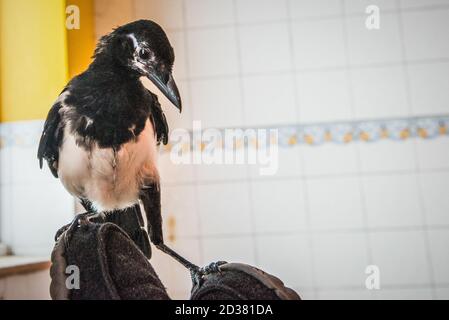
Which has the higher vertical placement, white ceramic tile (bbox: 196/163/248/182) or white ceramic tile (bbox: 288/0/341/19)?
white ceramic tile (bbox: 288/0/341/19)

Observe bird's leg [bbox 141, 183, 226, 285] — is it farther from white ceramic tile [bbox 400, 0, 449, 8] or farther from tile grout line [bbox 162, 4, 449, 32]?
white ceramic tile [bbox 400, 0, 449, 8]

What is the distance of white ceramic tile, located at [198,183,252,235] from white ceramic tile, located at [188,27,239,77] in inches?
13.1

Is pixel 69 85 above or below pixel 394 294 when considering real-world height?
above

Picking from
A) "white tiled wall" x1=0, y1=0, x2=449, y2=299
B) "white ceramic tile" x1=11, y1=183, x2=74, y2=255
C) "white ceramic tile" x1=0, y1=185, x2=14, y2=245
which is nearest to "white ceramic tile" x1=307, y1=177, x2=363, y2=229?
"white tiled wall" x1=0, y1=0, x2=449, y2=299

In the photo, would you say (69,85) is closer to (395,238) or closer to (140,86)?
(140,86)

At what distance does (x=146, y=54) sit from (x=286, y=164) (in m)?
0.50

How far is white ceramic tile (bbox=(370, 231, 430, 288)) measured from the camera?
3.90 feet

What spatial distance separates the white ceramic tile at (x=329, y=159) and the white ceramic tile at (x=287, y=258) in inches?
7.8

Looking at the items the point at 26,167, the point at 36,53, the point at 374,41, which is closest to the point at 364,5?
the point at 374,41

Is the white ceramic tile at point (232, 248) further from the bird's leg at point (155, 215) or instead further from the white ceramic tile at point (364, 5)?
the white ceramic tile at point (364, 5)

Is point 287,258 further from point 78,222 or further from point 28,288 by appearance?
point 28,288

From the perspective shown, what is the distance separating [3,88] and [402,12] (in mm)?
1155

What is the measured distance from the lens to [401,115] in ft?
4.05
